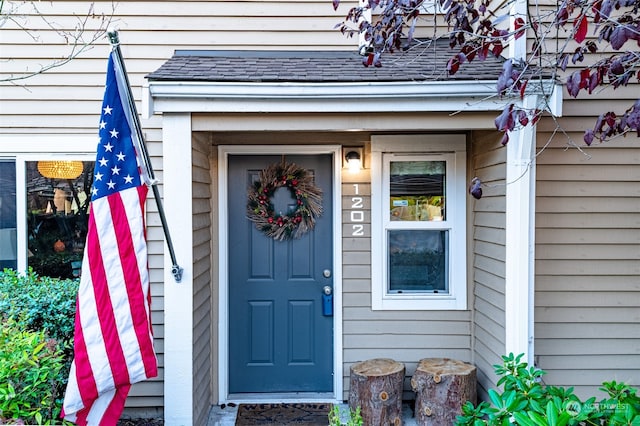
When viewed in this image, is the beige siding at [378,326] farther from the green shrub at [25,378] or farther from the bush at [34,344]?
the green shrub at [25,378]

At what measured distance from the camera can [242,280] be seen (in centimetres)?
402

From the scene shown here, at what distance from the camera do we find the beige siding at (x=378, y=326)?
3945 mm

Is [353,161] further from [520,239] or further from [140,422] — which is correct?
[140,422]

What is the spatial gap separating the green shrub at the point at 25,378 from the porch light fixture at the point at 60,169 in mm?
1405

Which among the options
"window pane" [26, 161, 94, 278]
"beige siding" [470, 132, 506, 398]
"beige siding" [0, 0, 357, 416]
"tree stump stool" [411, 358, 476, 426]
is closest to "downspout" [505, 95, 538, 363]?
"beige siding" [470, 132, 506, 398]

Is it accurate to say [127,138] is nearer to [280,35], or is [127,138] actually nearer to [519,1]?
[280,35]

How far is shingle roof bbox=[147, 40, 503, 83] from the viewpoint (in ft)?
9.95

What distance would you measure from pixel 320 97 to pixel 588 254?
7.83ft

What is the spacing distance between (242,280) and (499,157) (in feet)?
7.51

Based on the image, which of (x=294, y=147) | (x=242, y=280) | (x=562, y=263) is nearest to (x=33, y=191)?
(x=242, y=280)

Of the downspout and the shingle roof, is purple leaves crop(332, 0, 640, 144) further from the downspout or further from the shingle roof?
the downspout

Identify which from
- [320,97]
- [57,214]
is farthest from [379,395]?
[57,214]

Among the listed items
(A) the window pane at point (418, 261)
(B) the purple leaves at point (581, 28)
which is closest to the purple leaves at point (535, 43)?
(B) the purple leaves at point (581, 28)

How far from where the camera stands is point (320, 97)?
3016mm
